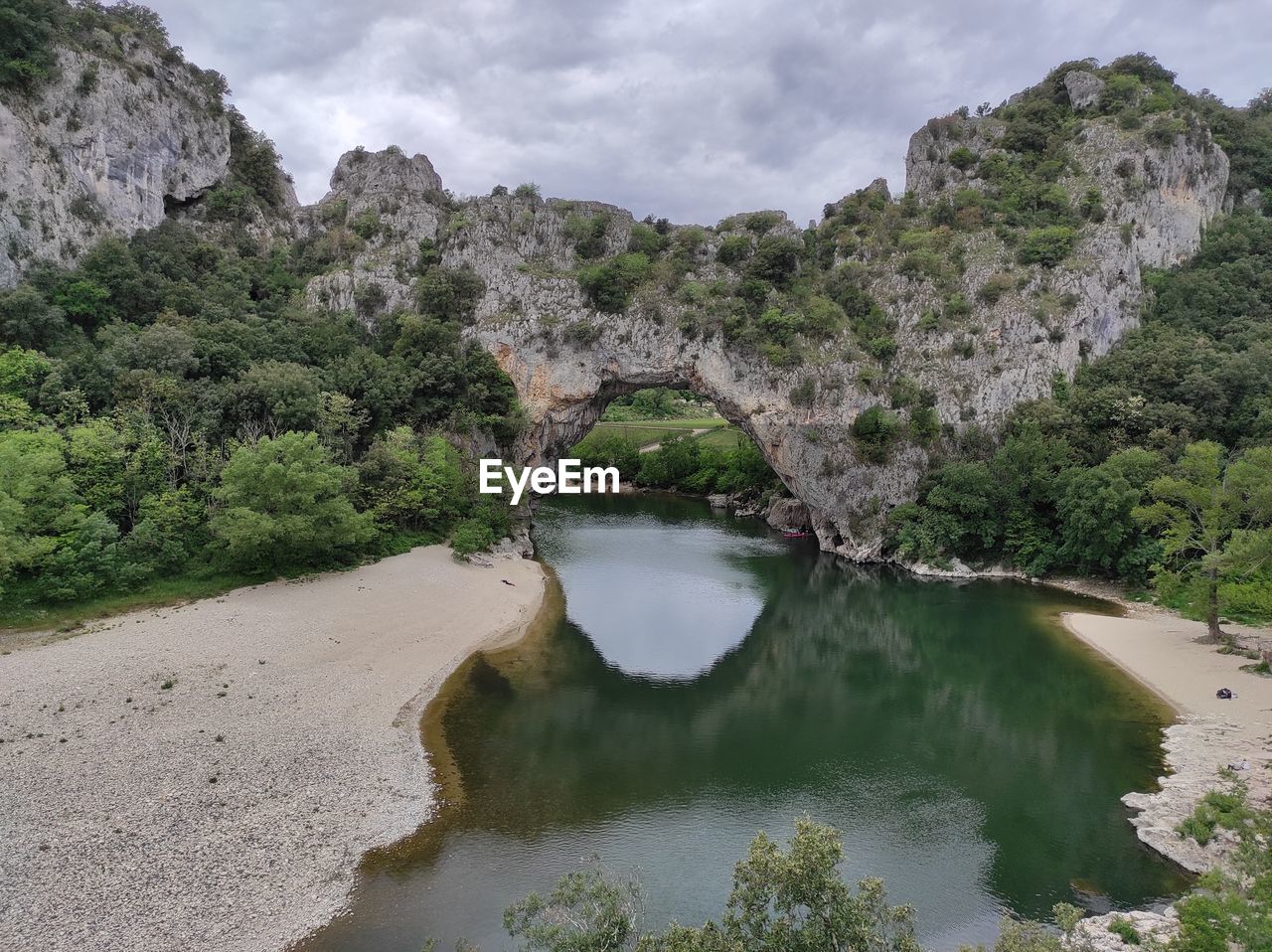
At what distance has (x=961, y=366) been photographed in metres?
44.3

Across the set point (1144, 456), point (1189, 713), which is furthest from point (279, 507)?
point (1144, 456)

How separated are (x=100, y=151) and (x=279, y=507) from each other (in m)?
29.1

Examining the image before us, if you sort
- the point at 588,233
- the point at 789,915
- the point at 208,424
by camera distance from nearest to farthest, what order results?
the point at 789,915
the point at 208,424
the point at 588,233

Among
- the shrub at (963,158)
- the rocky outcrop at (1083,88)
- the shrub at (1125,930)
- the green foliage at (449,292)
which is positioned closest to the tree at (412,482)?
the green foliage at (449,292)

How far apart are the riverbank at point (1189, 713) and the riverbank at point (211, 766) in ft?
53.9

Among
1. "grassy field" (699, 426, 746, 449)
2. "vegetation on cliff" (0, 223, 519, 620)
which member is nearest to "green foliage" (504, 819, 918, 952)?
"vegetation on cliff" (0, 223, 519, 620)

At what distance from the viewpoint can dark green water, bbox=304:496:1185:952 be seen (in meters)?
13.5

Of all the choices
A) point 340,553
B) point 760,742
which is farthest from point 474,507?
point 760,742

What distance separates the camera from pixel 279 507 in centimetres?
2856

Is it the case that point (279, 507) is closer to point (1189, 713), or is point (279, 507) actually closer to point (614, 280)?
point (614, 280)

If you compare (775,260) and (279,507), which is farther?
(775,260)

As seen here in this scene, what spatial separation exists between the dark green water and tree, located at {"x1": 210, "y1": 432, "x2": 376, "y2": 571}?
9.90 metres

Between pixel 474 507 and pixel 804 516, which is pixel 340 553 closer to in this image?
pixel 474 507

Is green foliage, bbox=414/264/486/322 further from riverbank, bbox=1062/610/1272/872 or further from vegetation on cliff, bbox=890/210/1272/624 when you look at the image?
riverbank, bbox=1062/610/1272/872
